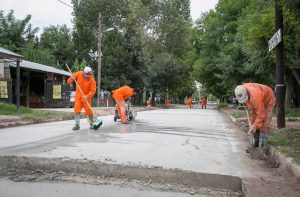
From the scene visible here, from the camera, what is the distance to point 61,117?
61.6ft

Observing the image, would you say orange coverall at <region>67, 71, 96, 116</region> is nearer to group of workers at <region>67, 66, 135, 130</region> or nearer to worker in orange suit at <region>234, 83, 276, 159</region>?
group of workers at <region>67, 66, 135, 130</region>

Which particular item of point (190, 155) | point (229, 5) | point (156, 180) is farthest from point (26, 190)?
point (229, 5)

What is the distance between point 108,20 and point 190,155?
50.9 meters

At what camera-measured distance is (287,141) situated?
919 centimetres

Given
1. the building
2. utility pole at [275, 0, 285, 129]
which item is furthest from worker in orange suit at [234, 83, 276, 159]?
the building

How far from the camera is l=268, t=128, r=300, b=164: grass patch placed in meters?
7.59

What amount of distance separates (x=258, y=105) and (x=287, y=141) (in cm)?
200

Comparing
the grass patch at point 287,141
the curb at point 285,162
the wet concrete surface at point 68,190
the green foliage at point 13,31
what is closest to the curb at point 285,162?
the curb at point 285,162

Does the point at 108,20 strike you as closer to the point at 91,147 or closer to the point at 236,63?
the point at 236,63

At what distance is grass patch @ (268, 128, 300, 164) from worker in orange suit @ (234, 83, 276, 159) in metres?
0.45

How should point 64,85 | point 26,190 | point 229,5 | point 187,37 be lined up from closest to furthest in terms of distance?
point 26,190 < point 64,85 < point 229,5 < point 187,37

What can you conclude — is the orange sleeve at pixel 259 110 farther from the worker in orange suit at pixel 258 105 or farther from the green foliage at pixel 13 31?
the green foliage at pixel 13 31

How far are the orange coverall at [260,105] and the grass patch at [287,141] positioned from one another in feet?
2.06

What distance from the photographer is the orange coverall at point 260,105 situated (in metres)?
7.68
